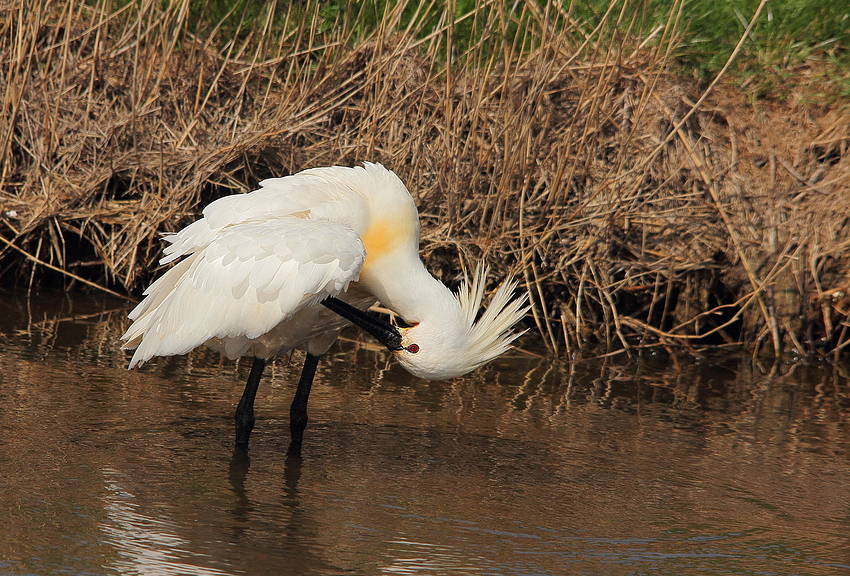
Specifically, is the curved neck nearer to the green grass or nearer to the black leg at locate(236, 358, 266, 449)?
the black leg at locate(236, 358, 266, 449)

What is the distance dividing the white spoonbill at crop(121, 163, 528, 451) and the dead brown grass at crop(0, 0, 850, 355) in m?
2.31

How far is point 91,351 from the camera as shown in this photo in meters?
6.71

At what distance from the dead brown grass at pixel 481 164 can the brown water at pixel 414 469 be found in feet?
2.50

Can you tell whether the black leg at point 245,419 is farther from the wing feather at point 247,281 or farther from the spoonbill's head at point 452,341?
the spoonbill's head at point 452,341

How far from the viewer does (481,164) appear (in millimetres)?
7301

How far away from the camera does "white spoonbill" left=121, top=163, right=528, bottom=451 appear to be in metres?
4.57

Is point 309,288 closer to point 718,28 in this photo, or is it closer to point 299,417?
point 299,417

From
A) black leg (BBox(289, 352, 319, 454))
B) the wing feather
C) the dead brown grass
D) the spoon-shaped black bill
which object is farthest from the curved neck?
the dead brown grass

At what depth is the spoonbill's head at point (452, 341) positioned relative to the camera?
15.1ft

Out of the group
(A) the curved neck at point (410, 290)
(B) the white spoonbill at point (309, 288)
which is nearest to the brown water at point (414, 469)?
(B) the white spoonbill at point (309, 288)

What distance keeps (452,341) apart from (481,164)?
9.59ft

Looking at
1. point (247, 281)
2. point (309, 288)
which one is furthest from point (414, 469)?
point (247, 281)

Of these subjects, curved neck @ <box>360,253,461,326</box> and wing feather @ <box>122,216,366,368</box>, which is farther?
curved neck @ <box>360,253,461,326</box>

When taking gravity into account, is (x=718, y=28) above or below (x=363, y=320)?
above
